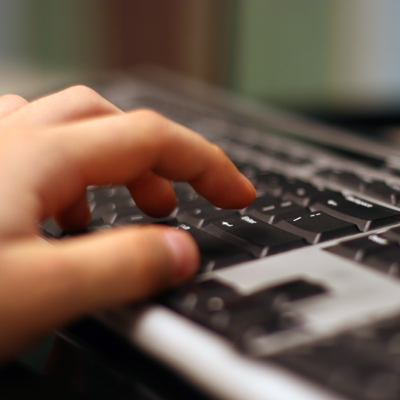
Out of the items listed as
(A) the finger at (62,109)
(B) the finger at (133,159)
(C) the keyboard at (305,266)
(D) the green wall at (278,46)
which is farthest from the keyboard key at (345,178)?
(D) the green wall at (278,46)

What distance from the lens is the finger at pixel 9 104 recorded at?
1.43 feet

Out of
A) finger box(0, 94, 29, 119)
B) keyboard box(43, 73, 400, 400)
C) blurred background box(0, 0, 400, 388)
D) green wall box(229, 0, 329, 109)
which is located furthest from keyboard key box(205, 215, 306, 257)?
green wall box(229, 0, 329, 109)

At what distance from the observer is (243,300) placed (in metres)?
0.24

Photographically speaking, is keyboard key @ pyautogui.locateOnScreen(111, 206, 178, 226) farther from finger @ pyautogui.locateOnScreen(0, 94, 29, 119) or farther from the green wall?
the green wall

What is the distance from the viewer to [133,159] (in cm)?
33

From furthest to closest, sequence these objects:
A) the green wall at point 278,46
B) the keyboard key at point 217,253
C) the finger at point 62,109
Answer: the green wall at point 278,46 < the finger at point 62,109 < the keyboard key at point 217,253

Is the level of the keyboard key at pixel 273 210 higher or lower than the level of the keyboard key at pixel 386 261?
lower

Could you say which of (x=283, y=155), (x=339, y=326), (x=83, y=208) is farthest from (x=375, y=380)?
(x=283, y=155)

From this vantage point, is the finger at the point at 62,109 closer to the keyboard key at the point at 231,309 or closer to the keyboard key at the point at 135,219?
the keyboard key at the point at 135,219

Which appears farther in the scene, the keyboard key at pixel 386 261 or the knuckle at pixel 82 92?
the knuckle at pixel 82 92

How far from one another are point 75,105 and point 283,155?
9.0 inches

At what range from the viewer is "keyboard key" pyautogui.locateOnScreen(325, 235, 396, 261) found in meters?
0.28

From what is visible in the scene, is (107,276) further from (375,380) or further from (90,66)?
(90,66)

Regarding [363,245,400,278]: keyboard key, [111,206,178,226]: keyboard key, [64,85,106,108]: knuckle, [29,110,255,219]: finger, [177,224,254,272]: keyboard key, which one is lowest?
[111,206,178,226]: keyboard key
